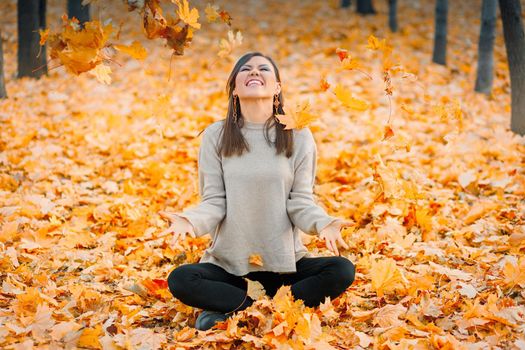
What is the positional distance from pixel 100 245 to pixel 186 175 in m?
1.36

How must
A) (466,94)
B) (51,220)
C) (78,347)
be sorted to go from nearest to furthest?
1. (78,347)
2. (51,220)
3. (466,94)

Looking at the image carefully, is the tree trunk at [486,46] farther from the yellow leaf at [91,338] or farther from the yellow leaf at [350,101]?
the yellow leaf at [91,338]

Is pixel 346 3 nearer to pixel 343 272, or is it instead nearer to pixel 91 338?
pixel 343 272

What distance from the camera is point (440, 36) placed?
8727mm

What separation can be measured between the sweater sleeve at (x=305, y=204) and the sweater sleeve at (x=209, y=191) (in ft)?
1.17

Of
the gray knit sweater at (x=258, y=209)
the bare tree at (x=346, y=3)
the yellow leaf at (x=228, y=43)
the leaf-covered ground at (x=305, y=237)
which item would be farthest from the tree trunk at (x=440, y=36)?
the gray knit sweater at (x=258, y=209)

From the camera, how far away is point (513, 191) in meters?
4.35

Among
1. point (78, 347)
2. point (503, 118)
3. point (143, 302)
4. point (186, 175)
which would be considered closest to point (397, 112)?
point (503, 118)

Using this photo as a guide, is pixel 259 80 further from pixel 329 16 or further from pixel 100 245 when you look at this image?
pixel 329 16

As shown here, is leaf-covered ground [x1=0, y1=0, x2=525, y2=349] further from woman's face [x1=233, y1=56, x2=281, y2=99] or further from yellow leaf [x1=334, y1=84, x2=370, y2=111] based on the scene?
woman's face [x1=233, y1=56, x2=281, y2=99]

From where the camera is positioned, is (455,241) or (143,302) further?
(455,241)

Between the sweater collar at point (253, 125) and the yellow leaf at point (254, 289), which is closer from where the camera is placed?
the yellow leaf at point (254, 289)

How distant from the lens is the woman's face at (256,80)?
2857mm

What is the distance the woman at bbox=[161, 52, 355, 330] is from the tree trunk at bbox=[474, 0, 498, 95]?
16.9ft
